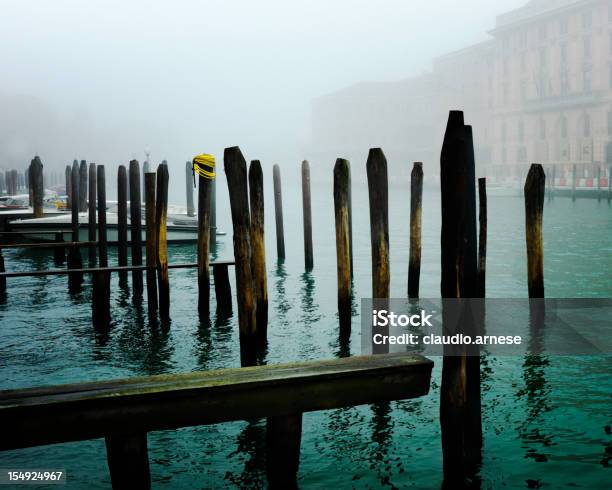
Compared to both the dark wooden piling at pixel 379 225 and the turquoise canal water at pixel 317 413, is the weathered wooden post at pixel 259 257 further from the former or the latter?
the dark wooden piling at pixel 379 225

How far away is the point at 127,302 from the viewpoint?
1064cm

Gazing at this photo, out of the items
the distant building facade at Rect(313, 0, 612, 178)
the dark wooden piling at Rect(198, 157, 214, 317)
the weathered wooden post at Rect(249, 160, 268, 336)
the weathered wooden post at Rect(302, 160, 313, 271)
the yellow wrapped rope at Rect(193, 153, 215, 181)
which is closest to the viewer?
the weathered wooden post at Rect(249, 160, 268, 336)

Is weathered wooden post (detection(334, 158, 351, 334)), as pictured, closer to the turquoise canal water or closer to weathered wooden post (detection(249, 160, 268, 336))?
the turquoise canal water

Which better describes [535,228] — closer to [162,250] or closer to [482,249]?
[482,249]

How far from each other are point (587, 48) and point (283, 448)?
5974 cm

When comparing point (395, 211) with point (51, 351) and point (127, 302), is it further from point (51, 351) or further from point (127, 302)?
point (51, 351)

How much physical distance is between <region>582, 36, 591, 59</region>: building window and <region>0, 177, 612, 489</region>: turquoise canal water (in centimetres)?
4859

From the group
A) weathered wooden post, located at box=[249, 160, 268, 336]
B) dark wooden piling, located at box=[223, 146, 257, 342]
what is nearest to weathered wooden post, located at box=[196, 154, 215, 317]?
weathered wooden post, located at box=[249, 160, 268, 336]

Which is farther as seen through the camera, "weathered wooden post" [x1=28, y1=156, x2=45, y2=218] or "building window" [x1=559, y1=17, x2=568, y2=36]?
"building window" [x1=559, y1=17, x2=568, y2=36]

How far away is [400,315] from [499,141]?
59.0m

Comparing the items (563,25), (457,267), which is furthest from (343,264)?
(563,25)

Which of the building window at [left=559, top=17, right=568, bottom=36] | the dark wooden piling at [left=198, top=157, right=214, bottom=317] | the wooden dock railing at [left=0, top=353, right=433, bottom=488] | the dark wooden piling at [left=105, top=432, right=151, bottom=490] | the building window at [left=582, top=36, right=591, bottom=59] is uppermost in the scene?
the building window at [left=559, top=17, right=568, bottom=36]

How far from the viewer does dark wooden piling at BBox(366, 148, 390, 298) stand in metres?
6.42

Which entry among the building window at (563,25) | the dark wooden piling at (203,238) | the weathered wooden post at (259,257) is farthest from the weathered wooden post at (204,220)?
the building window at (563,25)
